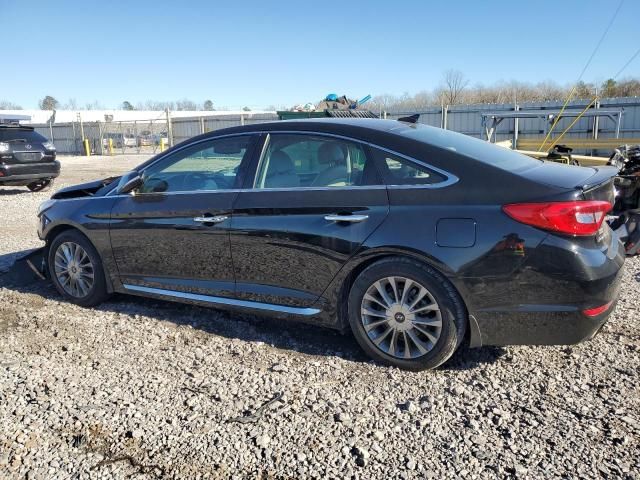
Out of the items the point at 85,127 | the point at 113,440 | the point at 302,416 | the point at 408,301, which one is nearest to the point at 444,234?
the point at 408,301

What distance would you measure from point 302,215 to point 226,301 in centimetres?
99

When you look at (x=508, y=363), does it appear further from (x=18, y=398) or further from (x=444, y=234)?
(x=18, y=398)

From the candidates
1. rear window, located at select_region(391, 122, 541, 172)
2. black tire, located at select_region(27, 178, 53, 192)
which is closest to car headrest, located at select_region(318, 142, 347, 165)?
rear window, located at select_region(391, 122, 541, 172)

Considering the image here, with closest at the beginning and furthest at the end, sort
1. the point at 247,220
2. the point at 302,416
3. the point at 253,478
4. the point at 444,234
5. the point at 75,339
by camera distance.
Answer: the point at 253,478 → the point at 302,416 → the point at 444,234 → the point at 247,220 → the point at 75,339

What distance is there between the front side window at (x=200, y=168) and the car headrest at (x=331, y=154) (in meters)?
0.64

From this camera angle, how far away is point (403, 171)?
358 centimetres

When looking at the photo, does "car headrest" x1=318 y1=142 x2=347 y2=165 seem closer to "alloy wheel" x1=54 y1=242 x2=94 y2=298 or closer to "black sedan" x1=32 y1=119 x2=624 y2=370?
"black sedan" x1=32 y1=119 x2=624 y2=370

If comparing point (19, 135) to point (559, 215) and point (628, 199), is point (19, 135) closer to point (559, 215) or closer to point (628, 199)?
point (628, 199)

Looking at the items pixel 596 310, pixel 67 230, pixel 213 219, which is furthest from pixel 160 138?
pixel 596 310

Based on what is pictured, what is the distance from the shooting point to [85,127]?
1537 inches

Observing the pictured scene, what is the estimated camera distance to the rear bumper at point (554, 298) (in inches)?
123

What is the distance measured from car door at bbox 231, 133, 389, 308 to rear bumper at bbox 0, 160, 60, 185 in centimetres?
1108

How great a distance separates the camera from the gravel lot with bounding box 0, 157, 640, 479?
2689 mm

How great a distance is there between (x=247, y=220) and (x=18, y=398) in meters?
1.84
